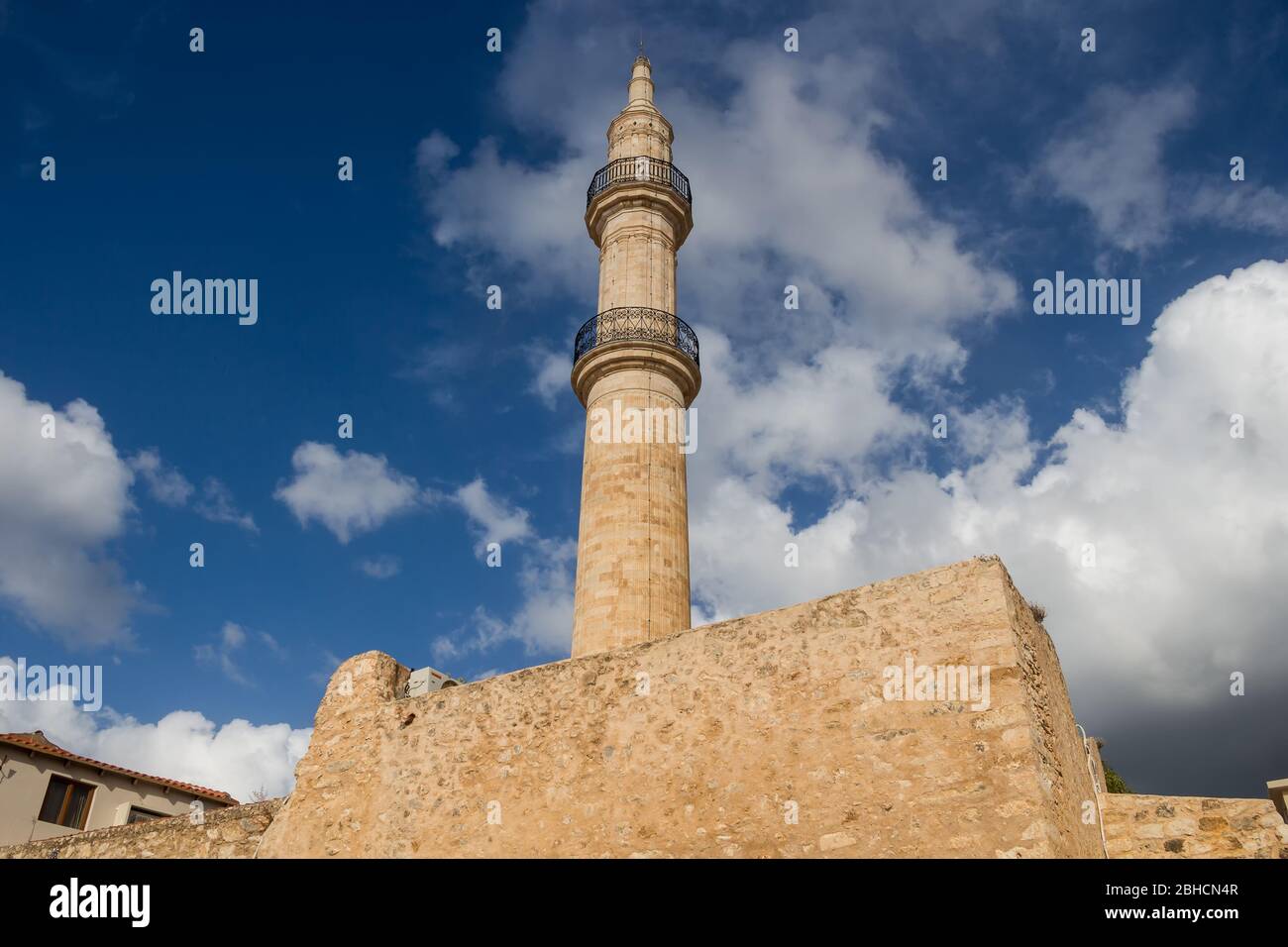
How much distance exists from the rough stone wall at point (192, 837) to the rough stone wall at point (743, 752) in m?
0.60

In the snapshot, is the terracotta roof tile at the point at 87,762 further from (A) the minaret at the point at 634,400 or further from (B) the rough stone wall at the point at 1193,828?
(B) the rough stone wall at the point at 1193,828

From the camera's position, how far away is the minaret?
51.9ft

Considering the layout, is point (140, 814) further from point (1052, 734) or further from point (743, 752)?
point (1052, 734)

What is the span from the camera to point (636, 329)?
1808cm

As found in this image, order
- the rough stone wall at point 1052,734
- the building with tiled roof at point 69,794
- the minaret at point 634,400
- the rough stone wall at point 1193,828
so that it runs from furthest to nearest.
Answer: the building with tiled roof at point 69,794
the minaret at point 634,400
the rough stone wall at point 1193,828
the rough stone wall at point 1052,734

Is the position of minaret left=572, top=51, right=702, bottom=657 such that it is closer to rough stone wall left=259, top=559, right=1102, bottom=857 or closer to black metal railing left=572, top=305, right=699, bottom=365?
black metal railing left=572, top=305, right=699, bottom=365

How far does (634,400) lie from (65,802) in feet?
46.0

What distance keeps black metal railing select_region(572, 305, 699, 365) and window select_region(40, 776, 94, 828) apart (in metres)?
13.3

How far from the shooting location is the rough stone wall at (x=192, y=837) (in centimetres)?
1041

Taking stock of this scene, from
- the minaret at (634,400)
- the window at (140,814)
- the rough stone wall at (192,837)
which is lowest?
the window at (140,814)

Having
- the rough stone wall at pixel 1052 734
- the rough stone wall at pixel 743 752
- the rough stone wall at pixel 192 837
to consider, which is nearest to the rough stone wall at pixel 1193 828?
the rough stone wall at pixel 1052 734

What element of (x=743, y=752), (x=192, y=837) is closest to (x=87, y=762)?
(x=192, y=837)
